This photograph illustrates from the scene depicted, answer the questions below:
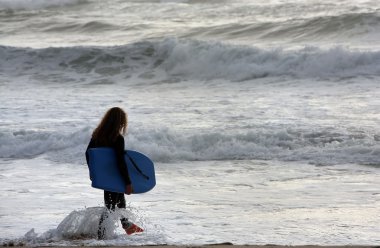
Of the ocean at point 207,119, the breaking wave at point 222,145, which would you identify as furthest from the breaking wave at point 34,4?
the breaking wave at point 222,145

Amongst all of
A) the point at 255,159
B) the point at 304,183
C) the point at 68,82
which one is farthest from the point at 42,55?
the point at 304,183

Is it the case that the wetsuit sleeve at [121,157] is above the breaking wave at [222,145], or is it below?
above

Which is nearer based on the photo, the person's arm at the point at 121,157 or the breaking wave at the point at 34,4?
the person's arm at the point at 121,157

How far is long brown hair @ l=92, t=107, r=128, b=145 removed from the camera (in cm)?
732

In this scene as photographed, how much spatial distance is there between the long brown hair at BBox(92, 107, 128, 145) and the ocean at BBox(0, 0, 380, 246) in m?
0.62

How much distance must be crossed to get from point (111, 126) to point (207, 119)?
24.8 ft

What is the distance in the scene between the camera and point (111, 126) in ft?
24.1

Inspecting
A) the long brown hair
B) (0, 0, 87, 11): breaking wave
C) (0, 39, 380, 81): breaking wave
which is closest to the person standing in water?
the long brown hair

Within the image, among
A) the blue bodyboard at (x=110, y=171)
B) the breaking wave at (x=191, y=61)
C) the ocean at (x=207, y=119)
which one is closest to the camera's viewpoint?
the blue bodyboard at (x=110, y=171)

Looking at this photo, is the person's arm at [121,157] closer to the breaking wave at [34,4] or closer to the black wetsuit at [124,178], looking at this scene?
the black wetsuit at [124,178]

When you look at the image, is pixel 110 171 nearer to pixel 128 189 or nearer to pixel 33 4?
pixel 128 189

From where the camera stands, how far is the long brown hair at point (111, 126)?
732 cm

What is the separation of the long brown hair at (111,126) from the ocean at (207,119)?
2.03 ft

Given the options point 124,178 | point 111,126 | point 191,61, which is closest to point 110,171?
point 124,178
